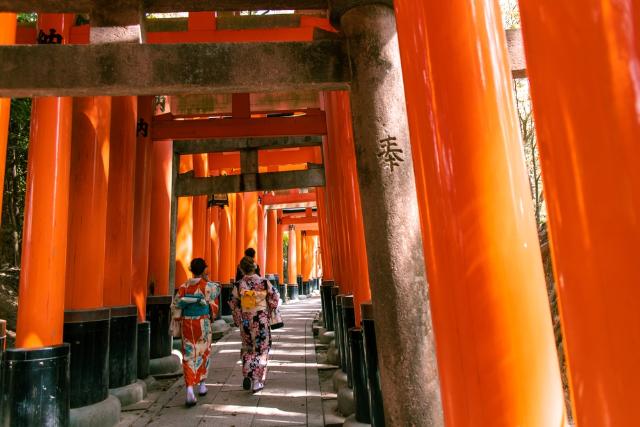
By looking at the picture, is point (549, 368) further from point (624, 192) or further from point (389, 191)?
point (389, 191)

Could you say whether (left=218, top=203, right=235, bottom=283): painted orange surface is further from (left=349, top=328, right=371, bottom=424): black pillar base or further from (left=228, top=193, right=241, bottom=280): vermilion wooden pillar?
(left=349, top=328, right=371, bottom=424): black pillar base

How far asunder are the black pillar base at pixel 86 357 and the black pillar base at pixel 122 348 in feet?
2.60

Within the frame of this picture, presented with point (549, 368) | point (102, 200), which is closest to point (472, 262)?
point (549, 368)

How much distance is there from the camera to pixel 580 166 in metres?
0.84

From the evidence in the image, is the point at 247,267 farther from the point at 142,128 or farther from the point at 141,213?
the point at 142,128

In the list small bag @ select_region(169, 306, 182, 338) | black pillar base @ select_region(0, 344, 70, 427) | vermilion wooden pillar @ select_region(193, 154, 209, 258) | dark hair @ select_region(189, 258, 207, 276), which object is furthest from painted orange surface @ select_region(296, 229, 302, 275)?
black pillar base @ select_region(0, 344, 70, 427)

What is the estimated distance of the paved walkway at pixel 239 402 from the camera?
4.55 metres

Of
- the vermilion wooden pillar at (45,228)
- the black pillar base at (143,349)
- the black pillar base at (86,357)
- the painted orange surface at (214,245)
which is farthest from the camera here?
the painted orange surface at (214,245)

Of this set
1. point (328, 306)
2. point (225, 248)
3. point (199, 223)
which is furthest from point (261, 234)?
point (328, 306)

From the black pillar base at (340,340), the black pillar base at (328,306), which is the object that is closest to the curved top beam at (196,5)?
the black pillar base at (340,340)

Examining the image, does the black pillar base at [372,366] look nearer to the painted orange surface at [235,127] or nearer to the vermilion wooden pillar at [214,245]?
the painted orange surface at [235,127]

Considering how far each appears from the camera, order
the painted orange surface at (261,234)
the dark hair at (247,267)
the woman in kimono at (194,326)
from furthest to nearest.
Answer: the painted orange surface at (261,234) < the dark hair at (247,267) < the woman in kimono at (194,326)

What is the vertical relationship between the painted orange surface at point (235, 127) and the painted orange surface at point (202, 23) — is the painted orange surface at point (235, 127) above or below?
below

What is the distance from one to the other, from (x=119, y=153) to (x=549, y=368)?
5.61 meters
